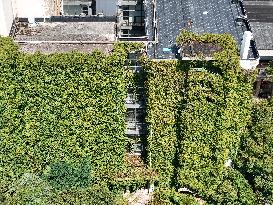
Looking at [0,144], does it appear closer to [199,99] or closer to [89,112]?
[89,112]

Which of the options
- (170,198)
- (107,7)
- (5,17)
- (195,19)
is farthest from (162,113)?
(5,17)

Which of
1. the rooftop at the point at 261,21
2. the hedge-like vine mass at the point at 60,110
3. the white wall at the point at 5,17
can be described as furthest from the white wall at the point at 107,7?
the rooftop at the point at 261,21

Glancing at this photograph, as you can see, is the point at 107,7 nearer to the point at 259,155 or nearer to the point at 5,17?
the point at 5,17

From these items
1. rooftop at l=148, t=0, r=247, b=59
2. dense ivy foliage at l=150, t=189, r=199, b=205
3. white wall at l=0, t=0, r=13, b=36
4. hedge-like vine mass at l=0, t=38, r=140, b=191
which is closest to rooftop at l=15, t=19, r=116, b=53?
white wall at l=0, t=0, r=13, b=36

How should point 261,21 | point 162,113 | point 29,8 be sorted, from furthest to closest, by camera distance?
point 261,21, point 29,8, point 162,113

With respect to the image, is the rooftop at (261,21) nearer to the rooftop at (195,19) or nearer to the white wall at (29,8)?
the rooftop at (195,19)

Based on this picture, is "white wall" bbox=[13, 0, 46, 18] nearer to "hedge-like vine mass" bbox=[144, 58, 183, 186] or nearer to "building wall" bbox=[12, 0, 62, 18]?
"building wall" bbox=[12, 0, 62, 18]

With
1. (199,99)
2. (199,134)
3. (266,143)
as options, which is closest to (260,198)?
(266,143)
